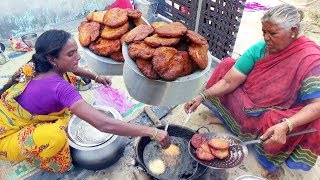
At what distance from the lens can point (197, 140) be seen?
2.78 metres

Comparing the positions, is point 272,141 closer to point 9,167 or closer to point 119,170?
point 119,170

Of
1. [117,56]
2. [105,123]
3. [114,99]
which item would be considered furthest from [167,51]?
[114,99]

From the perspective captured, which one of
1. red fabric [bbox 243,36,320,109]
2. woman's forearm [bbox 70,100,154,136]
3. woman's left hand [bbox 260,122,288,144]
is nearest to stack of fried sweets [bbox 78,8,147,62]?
woman's forearm [bbox 70,100,154,136]

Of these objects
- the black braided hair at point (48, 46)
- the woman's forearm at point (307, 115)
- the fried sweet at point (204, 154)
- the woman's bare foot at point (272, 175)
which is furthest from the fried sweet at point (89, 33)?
the woman's bare foot at point (272, 175)

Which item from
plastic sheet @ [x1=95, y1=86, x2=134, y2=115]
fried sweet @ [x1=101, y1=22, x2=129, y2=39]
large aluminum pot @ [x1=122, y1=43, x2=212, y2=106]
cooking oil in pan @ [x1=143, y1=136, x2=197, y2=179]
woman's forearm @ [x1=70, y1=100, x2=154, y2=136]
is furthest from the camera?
plastic sheet @ [x1=95, y1=86, x2=134, y2=115]

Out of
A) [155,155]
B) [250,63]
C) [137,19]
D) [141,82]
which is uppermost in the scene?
[137,19]

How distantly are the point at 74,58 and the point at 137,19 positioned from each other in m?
0.67

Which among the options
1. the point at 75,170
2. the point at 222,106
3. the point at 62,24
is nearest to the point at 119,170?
the point at 75,170

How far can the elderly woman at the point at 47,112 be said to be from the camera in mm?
2367

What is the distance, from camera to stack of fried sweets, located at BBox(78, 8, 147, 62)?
250 centimetres

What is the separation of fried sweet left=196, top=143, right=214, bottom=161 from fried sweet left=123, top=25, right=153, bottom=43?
1.18m

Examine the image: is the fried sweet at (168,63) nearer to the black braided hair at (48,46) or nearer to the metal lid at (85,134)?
the black braided hair at (48,46)

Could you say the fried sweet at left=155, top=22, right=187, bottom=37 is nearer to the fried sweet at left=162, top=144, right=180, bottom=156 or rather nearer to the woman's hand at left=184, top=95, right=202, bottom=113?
the woman's hand at left=184, top=95, right=202, bottom=113

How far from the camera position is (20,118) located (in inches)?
107
